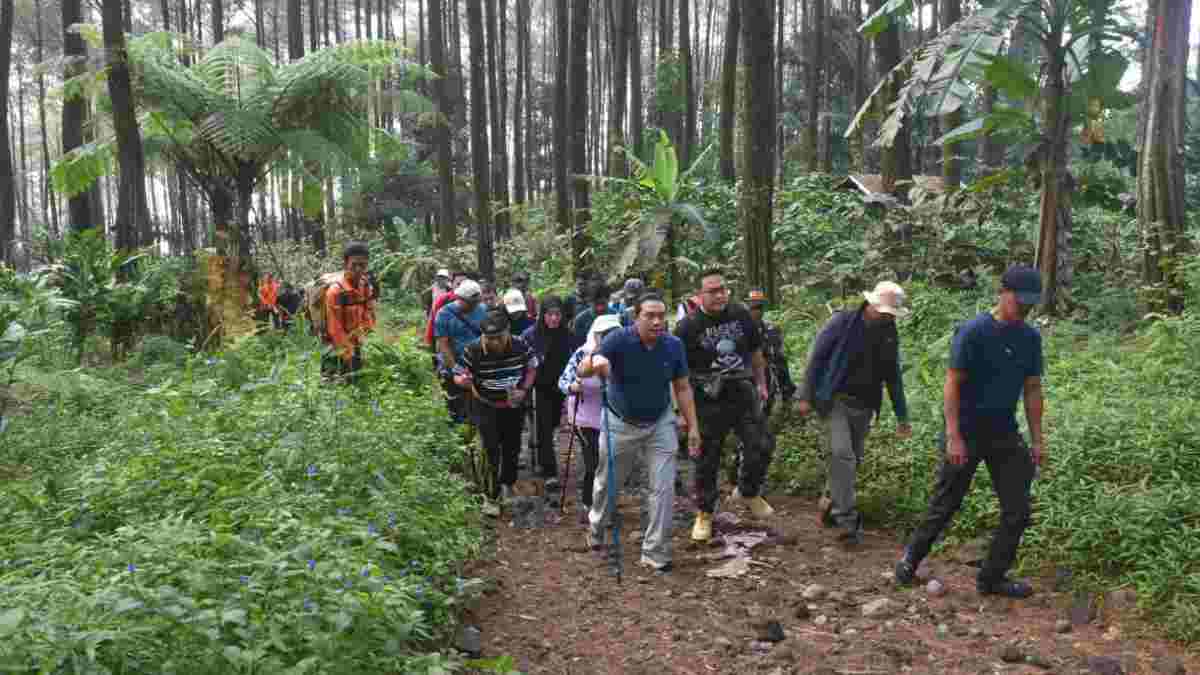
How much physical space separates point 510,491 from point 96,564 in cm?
477

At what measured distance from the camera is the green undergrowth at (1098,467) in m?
5.44

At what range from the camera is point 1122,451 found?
6469mm

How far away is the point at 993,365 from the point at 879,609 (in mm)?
1543

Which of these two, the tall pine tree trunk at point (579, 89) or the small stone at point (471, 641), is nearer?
the small stone at point (471, 641)

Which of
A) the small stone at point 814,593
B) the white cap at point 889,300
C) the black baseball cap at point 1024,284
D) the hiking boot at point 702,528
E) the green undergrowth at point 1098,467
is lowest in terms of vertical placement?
the small stone at point 814,593

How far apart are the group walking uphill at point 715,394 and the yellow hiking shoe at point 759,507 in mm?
12

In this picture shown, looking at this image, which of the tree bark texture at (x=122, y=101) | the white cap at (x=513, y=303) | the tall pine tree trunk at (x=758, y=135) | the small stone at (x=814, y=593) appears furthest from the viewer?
the tree bark texture at (x=122, y=101)

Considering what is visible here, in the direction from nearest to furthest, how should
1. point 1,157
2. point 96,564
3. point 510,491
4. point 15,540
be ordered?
point 96,564
point 15,540
point 510,491
point 1,157

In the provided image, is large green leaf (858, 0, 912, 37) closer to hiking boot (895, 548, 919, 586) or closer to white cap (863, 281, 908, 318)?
white cap (863, 281, 908, 318)

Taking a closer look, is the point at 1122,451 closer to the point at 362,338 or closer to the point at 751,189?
the point at 751,189

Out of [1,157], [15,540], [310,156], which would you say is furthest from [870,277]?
[1,157]

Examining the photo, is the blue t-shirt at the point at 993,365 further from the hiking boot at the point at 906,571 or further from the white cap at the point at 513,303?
the white cap at the point at 513,303

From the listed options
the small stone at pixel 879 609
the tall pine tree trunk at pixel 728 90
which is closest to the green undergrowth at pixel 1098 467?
the small stone at pixel 879 609

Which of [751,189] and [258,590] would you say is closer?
[258,590]
